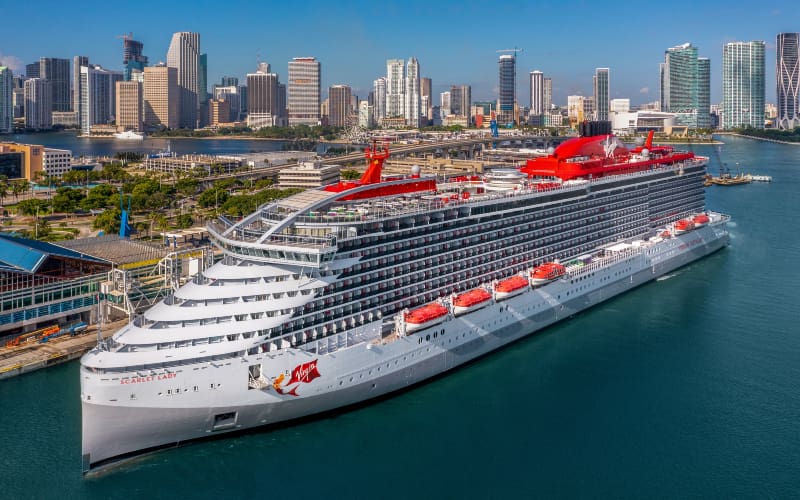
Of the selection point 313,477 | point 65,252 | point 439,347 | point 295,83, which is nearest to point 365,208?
point 439,347

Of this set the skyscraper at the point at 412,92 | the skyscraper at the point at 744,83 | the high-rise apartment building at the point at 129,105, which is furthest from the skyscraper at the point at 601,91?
the high-rise apartment building at the point at 129,105

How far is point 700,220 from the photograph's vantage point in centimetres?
3588

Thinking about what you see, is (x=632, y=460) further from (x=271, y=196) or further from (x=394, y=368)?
(x=271, y=196)

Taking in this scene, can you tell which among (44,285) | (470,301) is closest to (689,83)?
(470,301)

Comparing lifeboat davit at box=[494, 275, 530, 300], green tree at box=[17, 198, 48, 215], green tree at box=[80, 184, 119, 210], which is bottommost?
lifeboat davit at box=[494, 275, 530, 300]

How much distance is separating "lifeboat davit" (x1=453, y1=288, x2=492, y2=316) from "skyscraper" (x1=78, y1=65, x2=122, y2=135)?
167543 millimetres

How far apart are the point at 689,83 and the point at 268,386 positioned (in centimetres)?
17733

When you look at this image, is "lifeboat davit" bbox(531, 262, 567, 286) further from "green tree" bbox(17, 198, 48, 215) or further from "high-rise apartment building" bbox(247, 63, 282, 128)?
"high-rise apartment building" bbox(247, 63, 282, 128)

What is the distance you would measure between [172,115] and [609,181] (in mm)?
164221

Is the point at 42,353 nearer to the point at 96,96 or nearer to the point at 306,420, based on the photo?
the point at 306,420

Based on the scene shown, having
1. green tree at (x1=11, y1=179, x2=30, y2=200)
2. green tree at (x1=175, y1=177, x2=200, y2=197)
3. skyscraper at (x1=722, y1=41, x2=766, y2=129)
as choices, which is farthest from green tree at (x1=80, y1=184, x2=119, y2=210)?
skyscraper at (x1=722, y1=41, x2=766, y2=129)

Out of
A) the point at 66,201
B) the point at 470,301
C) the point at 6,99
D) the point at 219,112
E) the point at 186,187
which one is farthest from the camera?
the point at 219,112

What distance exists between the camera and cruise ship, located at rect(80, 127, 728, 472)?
15695 millimetres

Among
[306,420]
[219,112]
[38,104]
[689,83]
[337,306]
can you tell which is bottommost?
[306,420]
